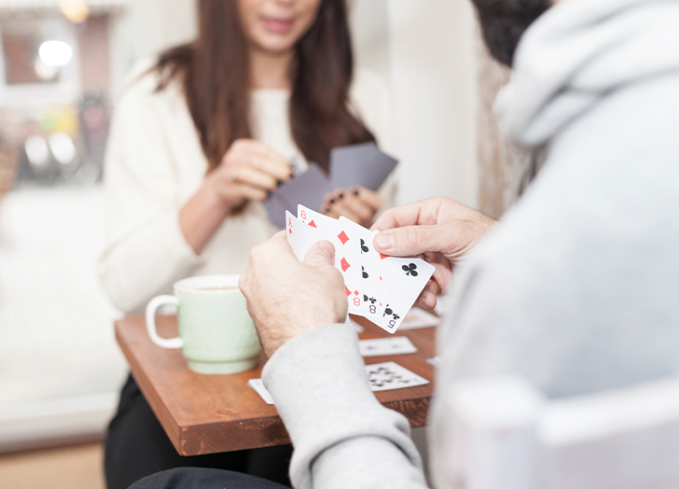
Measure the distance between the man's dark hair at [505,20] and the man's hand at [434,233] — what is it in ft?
0.81

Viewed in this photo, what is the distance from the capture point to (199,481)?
74 centimetres

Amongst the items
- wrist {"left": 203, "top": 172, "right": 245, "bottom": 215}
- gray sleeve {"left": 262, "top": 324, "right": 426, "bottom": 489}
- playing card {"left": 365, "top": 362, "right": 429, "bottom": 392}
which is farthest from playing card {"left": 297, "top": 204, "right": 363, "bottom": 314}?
wrist {"left": 203, "top": 172, "right": 245, "bottom": 215}

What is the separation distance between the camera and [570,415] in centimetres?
32

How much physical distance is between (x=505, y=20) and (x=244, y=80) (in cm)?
116

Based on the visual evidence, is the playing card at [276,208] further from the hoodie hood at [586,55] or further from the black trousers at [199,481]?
the hoodie hood at [586,55]

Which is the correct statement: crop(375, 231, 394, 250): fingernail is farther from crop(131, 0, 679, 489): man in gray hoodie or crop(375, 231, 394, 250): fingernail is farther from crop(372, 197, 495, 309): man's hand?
crop(131, 0, 679, 489): man in gray hoodie

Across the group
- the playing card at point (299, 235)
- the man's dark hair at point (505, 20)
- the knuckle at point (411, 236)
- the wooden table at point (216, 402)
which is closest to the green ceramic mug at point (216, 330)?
the wooden table at point (216, 402)

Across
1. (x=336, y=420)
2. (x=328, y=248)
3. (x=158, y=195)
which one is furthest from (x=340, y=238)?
(x=158, y=195)

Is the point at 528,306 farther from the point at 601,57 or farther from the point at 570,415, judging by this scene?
the point at 601,57

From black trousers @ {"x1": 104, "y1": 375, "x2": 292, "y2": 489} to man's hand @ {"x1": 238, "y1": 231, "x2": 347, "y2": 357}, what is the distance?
50cm

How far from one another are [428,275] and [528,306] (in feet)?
1.56

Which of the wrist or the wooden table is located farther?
the wrist

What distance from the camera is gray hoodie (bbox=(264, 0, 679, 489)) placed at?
37cm

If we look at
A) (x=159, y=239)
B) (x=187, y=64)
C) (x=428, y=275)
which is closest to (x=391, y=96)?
(x=187, y=64)
